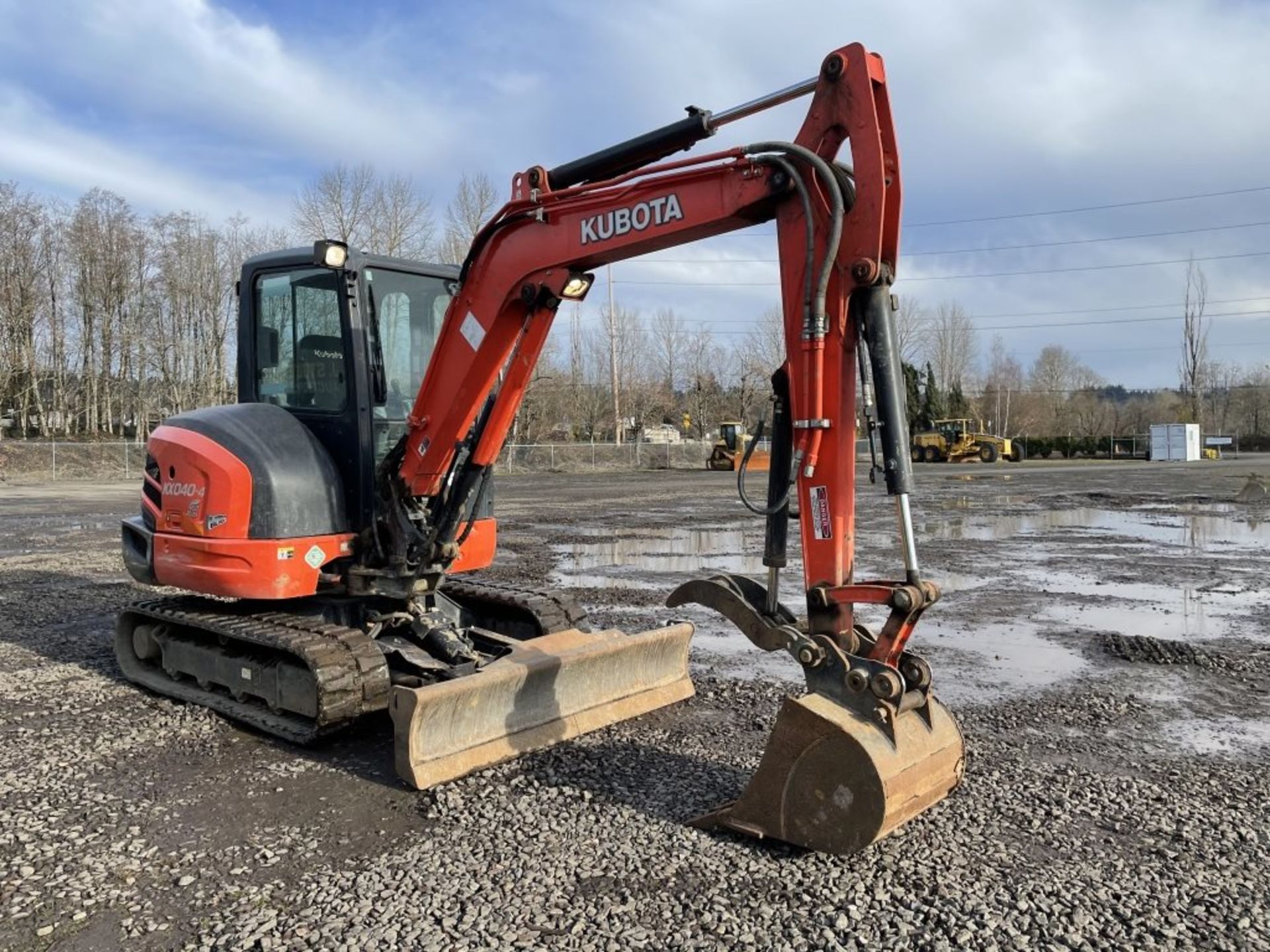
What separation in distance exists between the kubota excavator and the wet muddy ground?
0.29m

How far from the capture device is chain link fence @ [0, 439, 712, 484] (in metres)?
34.4

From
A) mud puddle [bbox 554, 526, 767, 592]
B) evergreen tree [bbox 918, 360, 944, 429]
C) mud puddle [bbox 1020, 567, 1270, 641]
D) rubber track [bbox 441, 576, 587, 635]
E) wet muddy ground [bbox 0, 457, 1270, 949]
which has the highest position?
evergreen tree [bbox 918, 360, 944, 429]

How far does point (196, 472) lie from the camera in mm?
5656

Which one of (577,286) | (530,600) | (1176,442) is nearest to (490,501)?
(530,600)

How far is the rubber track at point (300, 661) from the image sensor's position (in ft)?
16.5

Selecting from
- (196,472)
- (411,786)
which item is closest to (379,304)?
(196,472)

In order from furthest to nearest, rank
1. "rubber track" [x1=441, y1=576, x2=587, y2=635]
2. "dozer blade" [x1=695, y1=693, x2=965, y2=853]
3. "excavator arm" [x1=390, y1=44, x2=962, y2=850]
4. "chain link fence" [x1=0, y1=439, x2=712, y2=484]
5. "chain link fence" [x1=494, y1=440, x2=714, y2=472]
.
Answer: "chain link fence" [x1=494, y1=440, x2=714, y2=472]
"chain link fence" [x1=0, y1=439, x2=712, y2=484]
"rubber track" [x1=441, y1=576, x2=587, y2=635]
"excavator arm" [x1=390, y1=44, x2=962, y2=850]
"dozer blade" [x1=695, y1=693, x2=965, y2=853]

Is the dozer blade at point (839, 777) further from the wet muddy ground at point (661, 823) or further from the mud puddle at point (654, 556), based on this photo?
the mud puddle at point (654, 556)

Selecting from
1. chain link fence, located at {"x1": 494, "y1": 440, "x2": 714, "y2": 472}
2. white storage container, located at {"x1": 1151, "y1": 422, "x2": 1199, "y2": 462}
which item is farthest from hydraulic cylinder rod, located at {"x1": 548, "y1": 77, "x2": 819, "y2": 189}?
white storage container, located at {"x1": 1151, "y1": 422, "x2": 1199, "y2": 462}

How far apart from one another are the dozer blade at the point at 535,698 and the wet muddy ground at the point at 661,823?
16cm

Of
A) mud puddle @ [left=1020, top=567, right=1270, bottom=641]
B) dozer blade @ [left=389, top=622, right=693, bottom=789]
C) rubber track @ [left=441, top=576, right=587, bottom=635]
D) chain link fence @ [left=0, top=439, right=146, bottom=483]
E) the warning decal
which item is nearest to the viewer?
the warning decal

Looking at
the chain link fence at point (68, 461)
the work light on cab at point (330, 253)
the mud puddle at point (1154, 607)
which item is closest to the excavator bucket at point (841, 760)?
the work light on cab at point (330, 253)

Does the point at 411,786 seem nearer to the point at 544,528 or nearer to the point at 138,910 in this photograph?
the point at 138,910

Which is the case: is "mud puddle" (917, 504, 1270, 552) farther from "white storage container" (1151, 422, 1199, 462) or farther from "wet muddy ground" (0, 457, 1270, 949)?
"white storage container" (1151, 422, 1199, 462)
